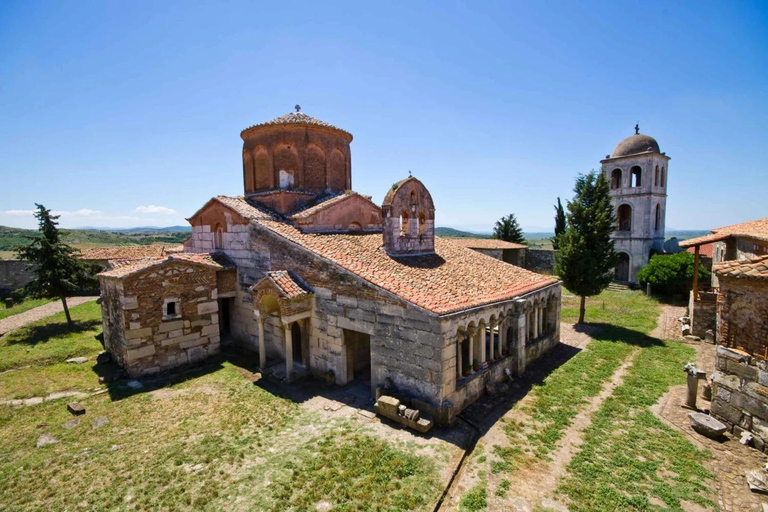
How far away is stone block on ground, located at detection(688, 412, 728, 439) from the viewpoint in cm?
805

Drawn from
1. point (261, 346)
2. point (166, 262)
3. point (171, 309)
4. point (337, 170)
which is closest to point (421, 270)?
point (261, 346)

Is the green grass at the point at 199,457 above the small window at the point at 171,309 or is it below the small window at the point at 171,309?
below

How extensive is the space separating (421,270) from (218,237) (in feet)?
29.9

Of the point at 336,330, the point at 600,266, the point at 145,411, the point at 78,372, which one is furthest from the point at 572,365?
the point at 78,372

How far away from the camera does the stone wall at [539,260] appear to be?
33.9 m

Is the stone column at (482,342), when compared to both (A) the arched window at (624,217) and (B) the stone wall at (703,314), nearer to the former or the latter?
(B) the stone wall at (703,314)

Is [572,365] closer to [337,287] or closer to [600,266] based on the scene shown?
[600,266]

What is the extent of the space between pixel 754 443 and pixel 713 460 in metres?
1.22

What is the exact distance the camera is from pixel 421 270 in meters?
11.9

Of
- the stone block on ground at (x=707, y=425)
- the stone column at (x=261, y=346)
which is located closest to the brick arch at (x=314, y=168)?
the stone column at (x=261, y=346)

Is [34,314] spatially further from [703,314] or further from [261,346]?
[703,314]

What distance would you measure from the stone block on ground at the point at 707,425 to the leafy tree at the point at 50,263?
941 inches

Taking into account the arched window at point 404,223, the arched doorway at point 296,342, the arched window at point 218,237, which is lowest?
the arched doorway at point 296,342

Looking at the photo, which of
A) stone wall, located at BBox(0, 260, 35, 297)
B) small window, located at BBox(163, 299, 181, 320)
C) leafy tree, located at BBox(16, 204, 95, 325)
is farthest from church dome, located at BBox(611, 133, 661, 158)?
stone wall, located at BBox(0, 260, 35, 297)
